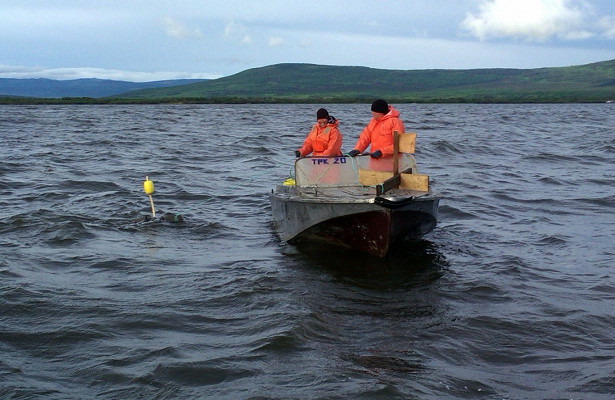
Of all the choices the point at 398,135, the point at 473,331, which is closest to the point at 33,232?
the point at 398,135

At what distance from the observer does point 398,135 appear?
458 inches

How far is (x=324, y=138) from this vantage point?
1318 centimetres

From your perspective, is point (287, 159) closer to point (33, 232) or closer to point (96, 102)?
point (33, 232)

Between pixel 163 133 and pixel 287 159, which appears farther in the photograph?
pixel 163 133

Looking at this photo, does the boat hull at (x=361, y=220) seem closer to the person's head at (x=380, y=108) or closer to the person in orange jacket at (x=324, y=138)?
the person in orange jacket at (x=324, y=138)

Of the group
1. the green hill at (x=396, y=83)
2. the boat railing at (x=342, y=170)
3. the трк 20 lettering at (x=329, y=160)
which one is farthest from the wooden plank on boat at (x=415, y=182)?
the green hill at (x=396, y=83)

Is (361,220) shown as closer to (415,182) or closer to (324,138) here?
(415,182)

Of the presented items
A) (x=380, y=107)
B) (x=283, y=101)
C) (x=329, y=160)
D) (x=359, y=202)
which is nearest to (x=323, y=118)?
(x=329, y=160)

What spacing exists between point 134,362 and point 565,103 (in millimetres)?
113459

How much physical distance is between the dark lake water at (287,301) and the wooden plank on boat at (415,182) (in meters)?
1.23

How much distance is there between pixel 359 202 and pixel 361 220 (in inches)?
19.3

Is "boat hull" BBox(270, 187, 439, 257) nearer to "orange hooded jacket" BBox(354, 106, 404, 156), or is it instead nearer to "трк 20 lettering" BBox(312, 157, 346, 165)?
"трк 20 lettering" BBox(312, 157, 346, 165)

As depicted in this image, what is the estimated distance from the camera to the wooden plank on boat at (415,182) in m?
12.0

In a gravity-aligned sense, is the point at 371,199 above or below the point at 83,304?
above
